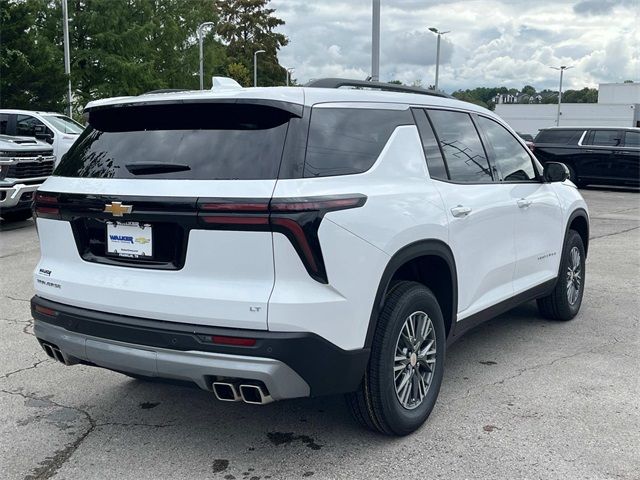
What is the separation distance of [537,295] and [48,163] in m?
9.73

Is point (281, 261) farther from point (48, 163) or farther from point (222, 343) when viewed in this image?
point (48, 163)

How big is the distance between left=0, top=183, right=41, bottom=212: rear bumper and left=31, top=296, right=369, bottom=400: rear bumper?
8.80 meters

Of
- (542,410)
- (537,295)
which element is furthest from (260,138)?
(537,295)

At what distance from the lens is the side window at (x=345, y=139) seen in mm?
3213

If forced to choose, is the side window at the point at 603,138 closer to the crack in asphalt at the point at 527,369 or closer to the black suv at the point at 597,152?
the black suv at the point at 597,152

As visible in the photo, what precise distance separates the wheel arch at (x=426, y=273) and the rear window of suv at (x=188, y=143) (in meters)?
0.79

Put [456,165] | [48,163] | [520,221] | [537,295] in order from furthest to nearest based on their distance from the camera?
1. [48,163]
2. [537,295]
3. [520,221]
4. [456,165]

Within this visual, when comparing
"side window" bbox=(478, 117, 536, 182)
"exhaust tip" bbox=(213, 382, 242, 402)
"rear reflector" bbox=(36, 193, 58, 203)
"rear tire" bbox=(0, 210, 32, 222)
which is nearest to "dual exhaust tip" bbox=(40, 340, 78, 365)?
"rear reflector" bbox=(36, 193, 58, 203)

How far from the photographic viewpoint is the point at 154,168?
3291 mm

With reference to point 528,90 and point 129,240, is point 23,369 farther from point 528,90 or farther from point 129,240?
point 528,90

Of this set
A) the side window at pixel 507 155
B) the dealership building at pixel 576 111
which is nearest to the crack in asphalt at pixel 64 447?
the side window at pixel 507 155

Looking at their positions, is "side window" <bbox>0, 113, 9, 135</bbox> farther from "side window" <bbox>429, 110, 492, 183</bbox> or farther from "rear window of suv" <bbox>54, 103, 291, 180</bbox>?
"side window" <bbox>429, 110, 492, 183</bbox>

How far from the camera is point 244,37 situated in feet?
229

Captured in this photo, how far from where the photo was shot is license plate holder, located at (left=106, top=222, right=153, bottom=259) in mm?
3258
